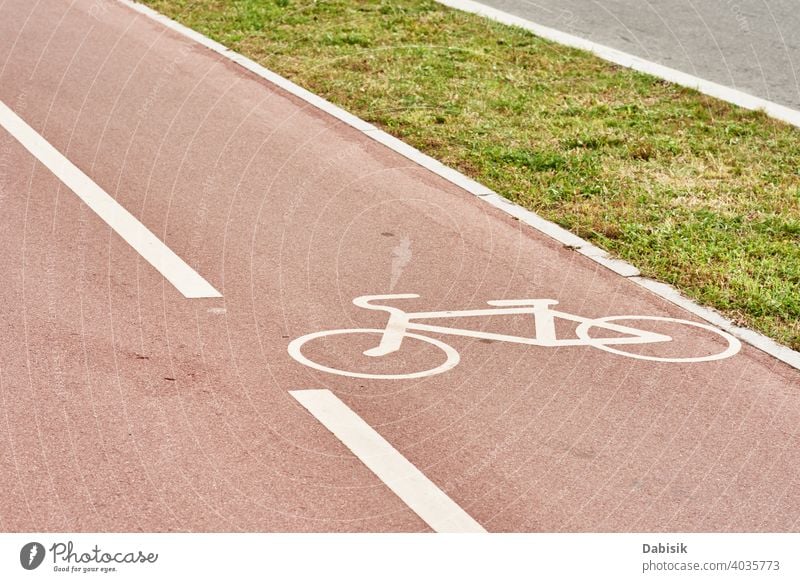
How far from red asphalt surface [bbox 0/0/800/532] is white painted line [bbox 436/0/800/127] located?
3419mm

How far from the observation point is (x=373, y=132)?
10.5 meters

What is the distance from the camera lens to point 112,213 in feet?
27.8

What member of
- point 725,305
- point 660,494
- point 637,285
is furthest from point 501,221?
point 660,494

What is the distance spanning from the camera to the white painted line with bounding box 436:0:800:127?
11102mm

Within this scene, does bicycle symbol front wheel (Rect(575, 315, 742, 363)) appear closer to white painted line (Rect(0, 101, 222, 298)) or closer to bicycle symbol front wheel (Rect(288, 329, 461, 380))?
bicycle symbol front wheel (Rect(288, 329, 461, 380))

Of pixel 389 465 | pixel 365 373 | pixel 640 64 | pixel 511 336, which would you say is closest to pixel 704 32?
pixel 640 64

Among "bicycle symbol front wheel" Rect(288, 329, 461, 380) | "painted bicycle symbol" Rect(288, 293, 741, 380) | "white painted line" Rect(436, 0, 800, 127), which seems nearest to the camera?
"bicycle symbol front wheel" Rect(288, 329, 461, 380)

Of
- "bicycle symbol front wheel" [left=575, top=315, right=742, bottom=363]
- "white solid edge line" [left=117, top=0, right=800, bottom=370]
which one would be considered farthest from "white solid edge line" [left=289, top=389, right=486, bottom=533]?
"white solid edge line" [left=117, top=0, right=800, bottom=370]

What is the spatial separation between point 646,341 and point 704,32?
8.40 metres

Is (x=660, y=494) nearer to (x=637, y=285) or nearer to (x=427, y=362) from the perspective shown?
(x=427, y=362)

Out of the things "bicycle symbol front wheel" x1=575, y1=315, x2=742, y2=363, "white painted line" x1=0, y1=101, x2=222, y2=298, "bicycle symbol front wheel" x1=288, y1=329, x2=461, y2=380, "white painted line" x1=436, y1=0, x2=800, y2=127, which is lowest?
"white painted line" x1=0, y1=101, x2=222, y2=298

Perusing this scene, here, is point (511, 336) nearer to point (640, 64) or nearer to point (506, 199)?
point (506, 199)

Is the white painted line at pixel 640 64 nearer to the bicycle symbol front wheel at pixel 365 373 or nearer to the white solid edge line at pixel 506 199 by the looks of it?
A: the white solid edge line at pixel 506 199
